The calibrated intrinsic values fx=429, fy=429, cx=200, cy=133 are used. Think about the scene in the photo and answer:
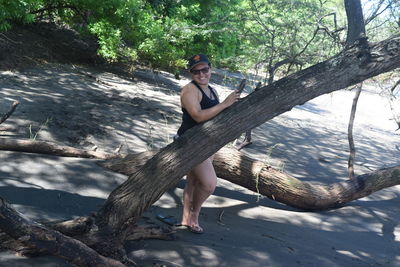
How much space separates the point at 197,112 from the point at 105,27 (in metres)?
9.17

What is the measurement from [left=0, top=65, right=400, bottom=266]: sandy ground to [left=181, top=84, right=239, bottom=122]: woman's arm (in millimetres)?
1259

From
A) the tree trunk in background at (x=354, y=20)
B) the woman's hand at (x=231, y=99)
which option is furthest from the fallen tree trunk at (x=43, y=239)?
the tree trunk in background at (x=354, y=20)

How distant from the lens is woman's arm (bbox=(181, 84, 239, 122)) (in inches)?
153

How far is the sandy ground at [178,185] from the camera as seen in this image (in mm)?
4305

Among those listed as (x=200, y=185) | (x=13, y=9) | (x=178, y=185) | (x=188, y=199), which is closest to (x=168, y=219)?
(x=188, y=199)

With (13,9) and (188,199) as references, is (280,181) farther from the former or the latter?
(13,9)

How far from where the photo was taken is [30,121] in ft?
24.3

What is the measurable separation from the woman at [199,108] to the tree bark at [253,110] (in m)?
0.10

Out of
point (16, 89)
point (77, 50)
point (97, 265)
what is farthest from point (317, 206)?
point (77, 50)

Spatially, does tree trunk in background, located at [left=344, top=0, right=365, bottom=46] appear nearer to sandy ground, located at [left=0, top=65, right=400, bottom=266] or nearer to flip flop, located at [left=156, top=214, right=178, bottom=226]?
sandy ground, located at [left=0, top=65, right=400, bottom=266]

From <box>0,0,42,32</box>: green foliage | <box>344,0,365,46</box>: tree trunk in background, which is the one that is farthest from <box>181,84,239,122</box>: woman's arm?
<box>0,0,42,32</box>: green foliage

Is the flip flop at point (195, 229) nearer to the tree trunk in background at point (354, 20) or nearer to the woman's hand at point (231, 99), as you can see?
the woman's hand at point (231, 99)

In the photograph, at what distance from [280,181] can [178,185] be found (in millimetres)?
1426

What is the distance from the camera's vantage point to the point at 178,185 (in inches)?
236
